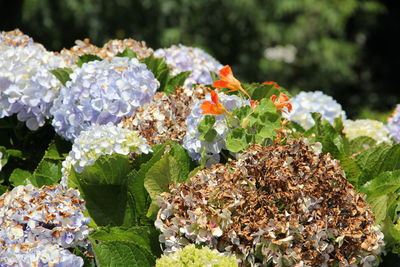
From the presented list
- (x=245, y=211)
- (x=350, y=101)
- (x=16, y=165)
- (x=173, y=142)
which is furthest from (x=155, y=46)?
(x=245, y=211)

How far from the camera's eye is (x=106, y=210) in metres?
2.20

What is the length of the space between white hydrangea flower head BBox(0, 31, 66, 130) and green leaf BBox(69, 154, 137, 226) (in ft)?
1.88

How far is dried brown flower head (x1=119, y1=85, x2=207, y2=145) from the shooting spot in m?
2.33

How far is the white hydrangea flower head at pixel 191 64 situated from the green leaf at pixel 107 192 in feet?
2.91

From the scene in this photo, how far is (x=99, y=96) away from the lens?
2.45 m

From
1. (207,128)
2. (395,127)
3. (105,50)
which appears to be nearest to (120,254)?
(207,128)

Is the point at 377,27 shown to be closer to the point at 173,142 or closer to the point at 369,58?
the point at 369,58

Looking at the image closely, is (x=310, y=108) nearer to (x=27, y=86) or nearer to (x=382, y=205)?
(x=382, y=205)

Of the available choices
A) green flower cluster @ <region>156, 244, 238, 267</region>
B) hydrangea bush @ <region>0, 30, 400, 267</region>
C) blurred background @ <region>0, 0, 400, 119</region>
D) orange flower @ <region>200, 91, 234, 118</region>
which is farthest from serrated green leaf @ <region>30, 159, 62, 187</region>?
blurred background @ <region>0, 0, 400, 119</region>

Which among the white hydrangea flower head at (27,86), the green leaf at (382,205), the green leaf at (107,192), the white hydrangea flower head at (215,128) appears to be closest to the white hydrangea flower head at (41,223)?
the green leaf at (107,192)

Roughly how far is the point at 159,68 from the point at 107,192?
2.86 feet

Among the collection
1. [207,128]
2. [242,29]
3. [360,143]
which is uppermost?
[207,128]

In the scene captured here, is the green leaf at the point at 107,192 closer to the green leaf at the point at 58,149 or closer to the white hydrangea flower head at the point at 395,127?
the green leaf at the point at 58,149

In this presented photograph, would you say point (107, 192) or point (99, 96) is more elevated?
point (99, 96)
